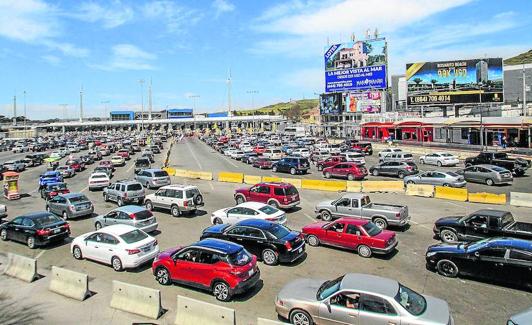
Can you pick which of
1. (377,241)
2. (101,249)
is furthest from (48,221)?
(377,241)

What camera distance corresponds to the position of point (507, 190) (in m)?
29.0

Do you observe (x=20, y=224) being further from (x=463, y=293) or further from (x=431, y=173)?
(x=431, y=173)

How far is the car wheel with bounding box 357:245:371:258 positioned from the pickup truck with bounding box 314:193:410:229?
3454mm

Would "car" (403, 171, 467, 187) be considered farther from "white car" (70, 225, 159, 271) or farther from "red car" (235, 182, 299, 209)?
"white car" (70, 225, 159, 271)

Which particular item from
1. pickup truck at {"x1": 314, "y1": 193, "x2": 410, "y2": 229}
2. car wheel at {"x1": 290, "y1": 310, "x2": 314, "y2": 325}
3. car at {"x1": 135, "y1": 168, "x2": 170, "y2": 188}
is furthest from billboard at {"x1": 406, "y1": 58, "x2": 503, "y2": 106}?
car wheel at {"x1": 290, "y1": 310, "x2": 314, "y2": 325}

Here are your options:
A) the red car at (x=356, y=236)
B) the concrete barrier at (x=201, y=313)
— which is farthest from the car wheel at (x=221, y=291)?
the red car at (x=356, y=236)

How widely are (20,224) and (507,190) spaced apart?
29.3 metres

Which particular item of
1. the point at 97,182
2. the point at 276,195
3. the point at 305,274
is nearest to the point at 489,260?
the point at 305,274

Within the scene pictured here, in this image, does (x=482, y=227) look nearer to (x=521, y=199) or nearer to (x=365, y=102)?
(x=521, y=199)

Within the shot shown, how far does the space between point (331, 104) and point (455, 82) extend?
31836mm

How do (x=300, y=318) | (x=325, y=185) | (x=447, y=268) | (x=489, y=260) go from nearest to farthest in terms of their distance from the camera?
(x=300, y=318)
(x=489, y=260)
(x=447, y=268)
(x=325, y=185)

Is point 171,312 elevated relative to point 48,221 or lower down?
lower down

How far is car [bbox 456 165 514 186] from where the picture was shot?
30.5m

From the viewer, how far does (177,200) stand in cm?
2352
